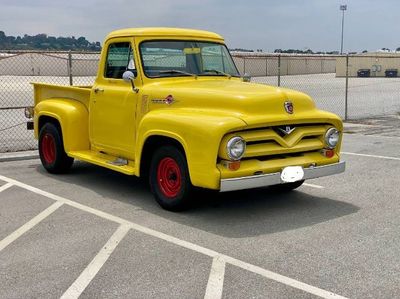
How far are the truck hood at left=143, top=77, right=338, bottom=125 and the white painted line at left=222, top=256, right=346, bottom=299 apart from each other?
1.47 m

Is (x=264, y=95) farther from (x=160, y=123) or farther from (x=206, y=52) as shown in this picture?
(x=206, y=52)

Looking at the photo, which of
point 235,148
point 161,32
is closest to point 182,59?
point 161,32

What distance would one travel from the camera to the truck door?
652 centimetres

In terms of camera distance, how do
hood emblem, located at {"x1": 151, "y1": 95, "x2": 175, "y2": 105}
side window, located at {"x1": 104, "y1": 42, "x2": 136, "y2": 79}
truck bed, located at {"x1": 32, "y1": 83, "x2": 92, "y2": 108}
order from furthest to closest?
1. truck bed, located at {"x1": 32, "y1": 83, "x2": 92, "y2": 108}
2. side window, located at {"x1": 104, "y1": 42, "x2": 136, "y2": 79}
3. hood emblem, located at {"x1": 151, "y1": 95, "x2": 175, "y2": 105}

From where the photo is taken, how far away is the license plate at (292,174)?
5.52 metres

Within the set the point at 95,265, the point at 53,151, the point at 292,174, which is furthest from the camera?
the point at 53,151

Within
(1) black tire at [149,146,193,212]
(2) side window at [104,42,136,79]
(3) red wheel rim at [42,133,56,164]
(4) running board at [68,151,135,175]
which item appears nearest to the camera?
(1) black tire at [149,146,193,212]

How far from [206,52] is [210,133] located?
2156 mm

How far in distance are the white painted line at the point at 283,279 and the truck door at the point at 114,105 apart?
98.8 inches

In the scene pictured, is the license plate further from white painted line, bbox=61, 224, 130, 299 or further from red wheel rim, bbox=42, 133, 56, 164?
red wheel rim, bbox=42, 133, 56, 164

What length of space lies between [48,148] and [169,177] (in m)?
2.99

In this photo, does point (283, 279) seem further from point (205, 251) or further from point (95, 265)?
point (95, 265)

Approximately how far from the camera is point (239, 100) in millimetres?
5480

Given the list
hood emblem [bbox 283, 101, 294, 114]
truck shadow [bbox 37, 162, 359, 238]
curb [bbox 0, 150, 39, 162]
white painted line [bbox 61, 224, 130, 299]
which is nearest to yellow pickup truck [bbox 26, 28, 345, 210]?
hood emblem [bbox 283, 101, 294, 114]
